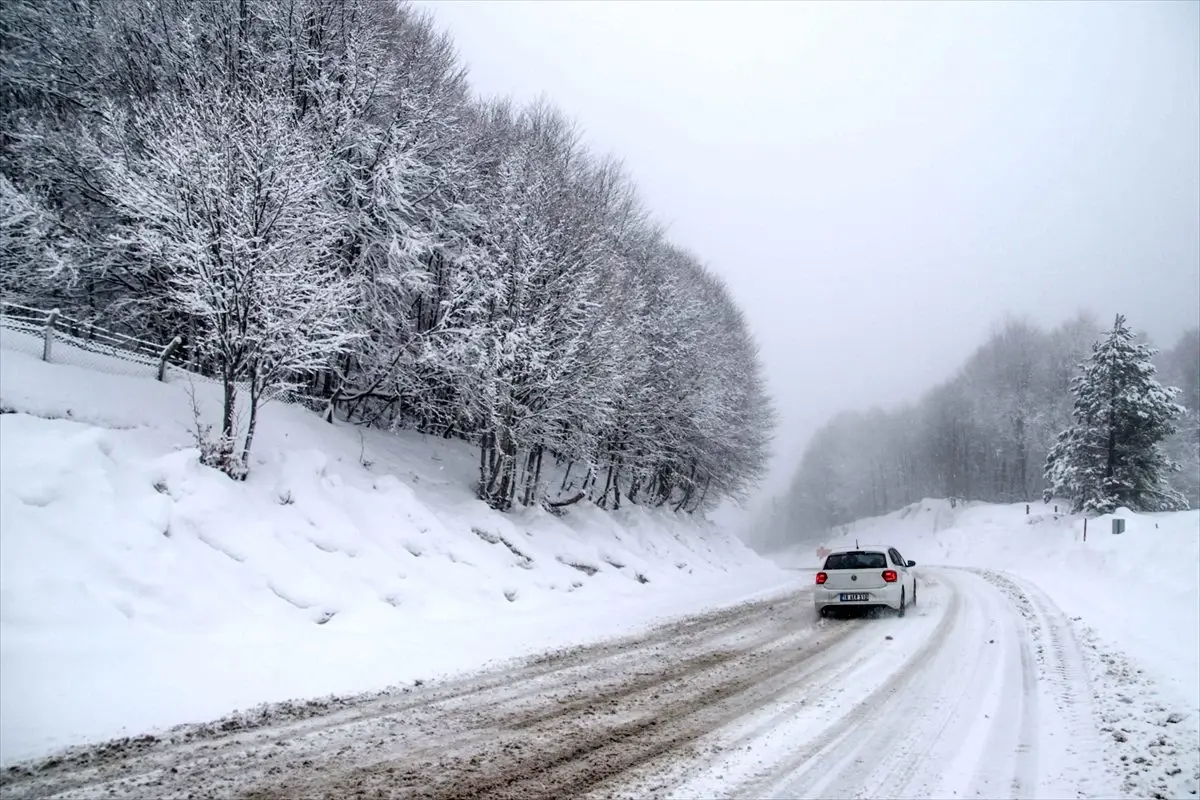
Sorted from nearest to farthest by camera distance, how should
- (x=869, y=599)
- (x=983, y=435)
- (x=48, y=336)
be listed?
1. (x=48, y=336)
2. (x=869, y=599)
3. (x=983, y=435)

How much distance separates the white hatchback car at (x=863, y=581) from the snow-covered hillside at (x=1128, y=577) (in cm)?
325

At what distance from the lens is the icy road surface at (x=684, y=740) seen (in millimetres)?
4605

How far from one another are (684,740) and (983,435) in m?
88.1

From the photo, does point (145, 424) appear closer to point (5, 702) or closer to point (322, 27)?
point (5, 702)

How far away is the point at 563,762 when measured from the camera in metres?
5.05

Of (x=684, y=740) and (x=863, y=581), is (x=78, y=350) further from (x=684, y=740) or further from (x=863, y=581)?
(x=863, y=581)

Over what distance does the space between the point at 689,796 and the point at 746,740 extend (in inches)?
57.1

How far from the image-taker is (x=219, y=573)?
9555 millimetres

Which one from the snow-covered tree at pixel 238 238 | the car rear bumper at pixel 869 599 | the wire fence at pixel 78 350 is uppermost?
the snow-covered tree at pixel 238 238

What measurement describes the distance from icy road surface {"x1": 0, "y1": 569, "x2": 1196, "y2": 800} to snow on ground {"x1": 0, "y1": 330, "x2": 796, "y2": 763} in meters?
0.99

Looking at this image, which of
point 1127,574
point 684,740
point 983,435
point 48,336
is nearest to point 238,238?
point 48,336

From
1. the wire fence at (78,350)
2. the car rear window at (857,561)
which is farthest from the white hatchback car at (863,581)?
the wire fence at (78,350)

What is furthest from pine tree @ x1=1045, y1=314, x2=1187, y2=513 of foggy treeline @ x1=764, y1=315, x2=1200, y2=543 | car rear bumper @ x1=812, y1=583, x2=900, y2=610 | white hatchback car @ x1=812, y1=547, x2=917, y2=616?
car rear bumper @ x1=812, y1=583, x2=900, y2=610

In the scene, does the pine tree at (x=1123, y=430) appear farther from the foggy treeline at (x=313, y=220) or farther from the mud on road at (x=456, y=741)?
the mud on road at (x=456, y=741)
